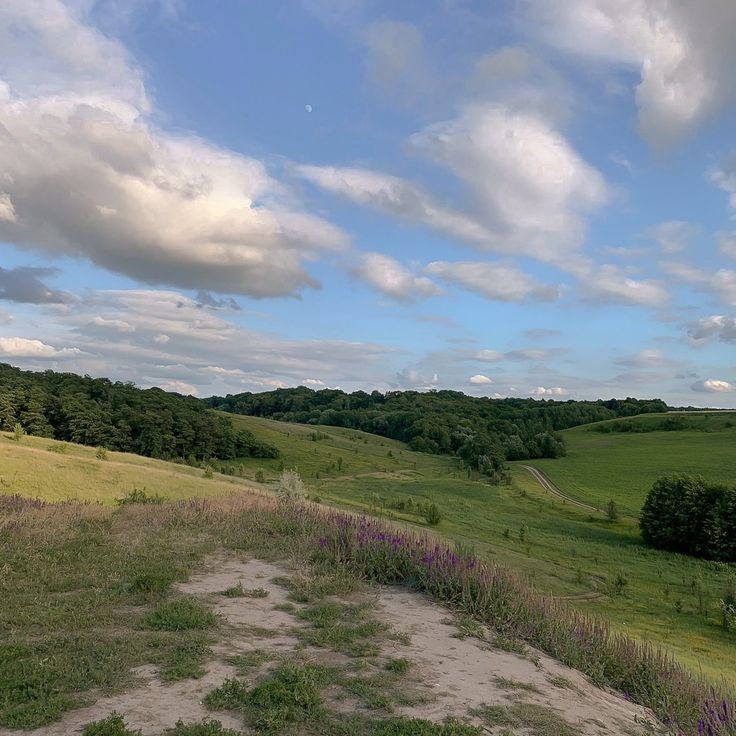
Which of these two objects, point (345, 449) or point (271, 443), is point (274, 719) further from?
point (345, 449)

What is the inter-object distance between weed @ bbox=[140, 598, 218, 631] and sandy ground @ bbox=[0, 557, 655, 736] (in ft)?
1.12

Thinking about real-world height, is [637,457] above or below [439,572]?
below

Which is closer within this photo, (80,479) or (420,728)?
(420,728)

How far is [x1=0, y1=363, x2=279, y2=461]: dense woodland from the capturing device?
273 feet

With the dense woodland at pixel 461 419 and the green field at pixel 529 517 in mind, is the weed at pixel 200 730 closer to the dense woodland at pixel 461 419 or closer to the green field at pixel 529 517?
the green field at pixel 529 517

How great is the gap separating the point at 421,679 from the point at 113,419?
298 ft

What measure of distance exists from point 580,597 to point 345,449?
8447cm

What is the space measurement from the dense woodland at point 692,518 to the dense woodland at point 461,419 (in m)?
49.4

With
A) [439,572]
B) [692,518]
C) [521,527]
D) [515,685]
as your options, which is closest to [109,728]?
[515,685]

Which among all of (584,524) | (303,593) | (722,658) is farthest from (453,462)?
(303,593)

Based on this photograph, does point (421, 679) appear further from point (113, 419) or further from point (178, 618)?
point (113, 419)

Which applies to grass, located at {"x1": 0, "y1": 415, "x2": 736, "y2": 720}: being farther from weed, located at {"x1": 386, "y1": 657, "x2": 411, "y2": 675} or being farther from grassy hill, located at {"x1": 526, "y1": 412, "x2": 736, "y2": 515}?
weed, located at {"x1": 386, "y1": 657, "x2": 411, "y2": 675}

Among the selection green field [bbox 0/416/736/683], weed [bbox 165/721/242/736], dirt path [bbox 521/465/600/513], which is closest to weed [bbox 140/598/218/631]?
weed [bbox 165/721/242/736]

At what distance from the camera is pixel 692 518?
5119cm
